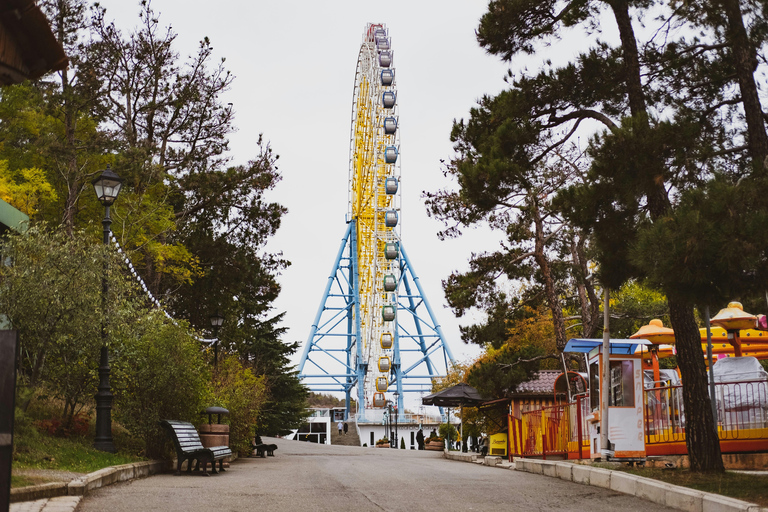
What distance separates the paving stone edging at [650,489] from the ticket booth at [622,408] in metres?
0.78

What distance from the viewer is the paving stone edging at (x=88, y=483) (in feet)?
25.4

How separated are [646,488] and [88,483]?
19.7ft

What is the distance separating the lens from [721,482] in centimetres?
939

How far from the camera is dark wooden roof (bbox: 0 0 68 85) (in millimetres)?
3900

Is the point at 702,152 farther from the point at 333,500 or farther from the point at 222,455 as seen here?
the point at 222,455

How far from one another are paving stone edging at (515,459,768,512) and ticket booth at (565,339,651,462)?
2.57 ft

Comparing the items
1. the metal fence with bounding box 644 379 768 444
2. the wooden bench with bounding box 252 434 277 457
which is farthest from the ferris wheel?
the metal fence with bounding box 644 379 768 444

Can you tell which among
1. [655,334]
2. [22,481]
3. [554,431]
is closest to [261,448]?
[554,431]

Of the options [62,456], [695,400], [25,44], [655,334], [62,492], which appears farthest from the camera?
[655,334]

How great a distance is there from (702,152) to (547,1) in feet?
12.5

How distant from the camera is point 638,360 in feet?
42.1

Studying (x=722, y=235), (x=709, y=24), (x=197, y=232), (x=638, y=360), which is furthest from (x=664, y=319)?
(x=722, y=235)

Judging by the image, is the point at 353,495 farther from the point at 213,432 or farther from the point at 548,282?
the point at 548,282

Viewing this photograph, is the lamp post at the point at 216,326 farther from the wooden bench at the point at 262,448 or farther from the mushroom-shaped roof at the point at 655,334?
the mushroom-shaped roof at the point at 655,334
